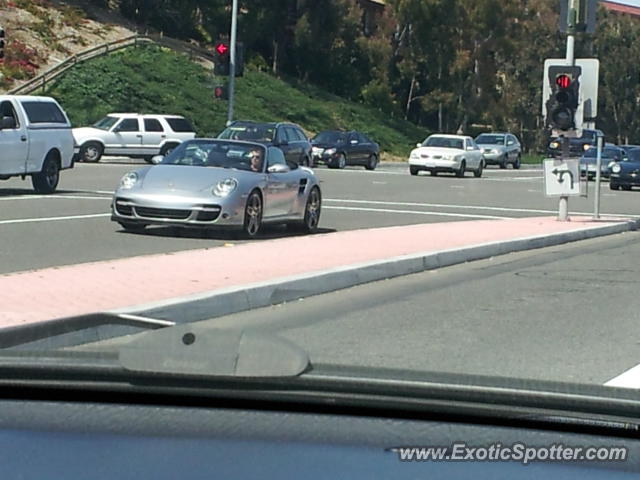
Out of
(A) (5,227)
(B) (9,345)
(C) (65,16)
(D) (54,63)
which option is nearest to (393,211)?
(A) (5,227)

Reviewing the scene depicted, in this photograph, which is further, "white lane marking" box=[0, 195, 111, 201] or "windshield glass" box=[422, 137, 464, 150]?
"windshield glass" box=[422, 137, 464, 150]

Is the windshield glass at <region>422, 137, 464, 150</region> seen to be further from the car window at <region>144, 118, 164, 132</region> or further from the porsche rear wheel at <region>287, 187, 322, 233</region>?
the porsche rear wheel at <region>287, 187, 322, 233</region>

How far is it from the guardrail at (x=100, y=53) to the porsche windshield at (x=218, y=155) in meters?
33.8

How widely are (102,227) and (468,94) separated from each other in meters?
59.0

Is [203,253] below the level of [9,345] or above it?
below

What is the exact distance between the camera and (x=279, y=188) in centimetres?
1772

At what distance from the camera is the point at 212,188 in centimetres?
1650

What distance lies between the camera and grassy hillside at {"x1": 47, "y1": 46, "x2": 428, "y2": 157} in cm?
5253

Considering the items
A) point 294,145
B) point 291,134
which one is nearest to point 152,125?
point 291,134

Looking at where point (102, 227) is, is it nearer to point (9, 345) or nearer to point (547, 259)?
point (547, 259)

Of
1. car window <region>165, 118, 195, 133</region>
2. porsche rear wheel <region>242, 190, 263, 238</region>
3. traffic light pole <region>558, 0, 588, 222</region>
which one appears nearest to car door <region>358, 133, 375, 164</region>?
car window <region>165, 118, 195, 133</region>

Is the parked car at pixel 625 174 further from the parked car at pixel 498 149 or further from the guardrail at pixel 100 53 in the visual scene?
the guardrail at pixel 100 53

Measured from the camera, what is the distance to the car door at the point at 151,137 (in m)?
41.6

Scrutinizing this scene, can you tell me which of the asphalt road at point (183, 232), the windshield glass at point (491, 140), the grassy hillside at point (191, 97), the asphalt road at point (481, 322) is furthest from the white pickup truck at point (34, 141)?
the windshield glass at point (491, 140)
